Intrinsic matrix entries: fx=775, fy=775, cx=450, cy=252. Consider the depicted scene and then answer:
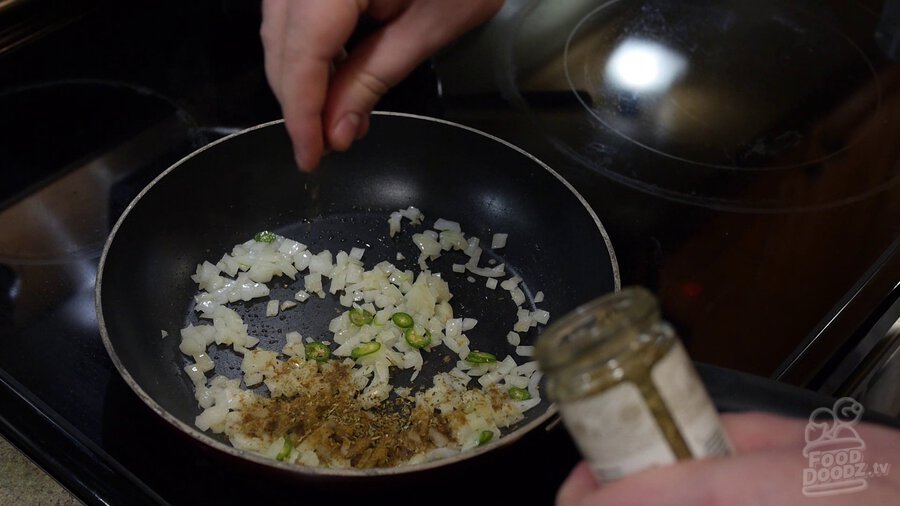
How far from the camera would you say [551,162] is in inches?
51.0

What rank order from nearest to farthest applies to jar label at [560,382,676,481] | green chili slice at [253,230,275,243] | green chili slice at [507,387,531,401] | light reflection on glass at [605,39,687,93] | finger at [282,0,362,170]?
jar label at [560,382,676,481]
finger at [282,0,362,170]
green chili slice at [507,387,531,401]
green chili slice at [253,230,275,243]
light reflection on glass at [605,39,687,93]

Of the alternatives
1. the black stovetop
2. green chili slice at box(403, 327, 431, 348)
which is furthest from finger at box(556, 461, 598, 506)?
green chili slice at box(403, 327, 431, 348)

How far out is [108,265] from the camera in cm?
101

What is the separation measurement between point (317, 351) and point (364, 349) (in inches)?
2.6

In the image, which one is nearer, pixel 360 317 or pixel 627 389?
pixel 627 389

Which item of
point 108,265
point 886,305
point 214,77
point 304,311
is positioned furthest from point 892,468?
point 214,77

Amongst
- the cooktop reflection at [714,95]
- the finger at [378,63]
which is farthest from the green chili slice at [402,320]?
the cooktop reflection at [714,95]

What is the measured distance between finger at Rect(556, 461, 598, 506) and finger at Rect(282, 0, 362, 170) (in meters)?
0.54

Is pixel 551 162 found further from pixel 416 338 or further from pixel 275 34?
pixel 275 34

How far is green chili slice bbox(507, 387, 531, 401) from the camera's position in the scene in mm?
1037

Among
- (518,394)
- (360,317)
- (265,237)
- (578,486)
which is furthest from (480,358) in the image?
(578,486)

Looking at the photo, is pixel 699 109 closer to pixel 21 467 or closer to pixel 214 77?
pixel 214 77

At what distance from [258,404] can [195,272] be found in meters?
0.29

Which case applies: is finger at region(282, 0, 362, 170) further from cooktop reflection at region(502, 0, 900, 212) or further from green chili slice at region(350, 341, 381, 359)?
cooktop reflection at region(502, 0, 900, 212)
